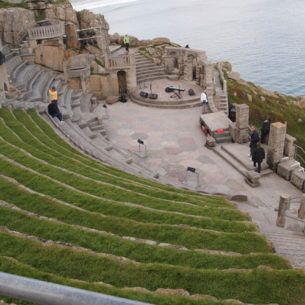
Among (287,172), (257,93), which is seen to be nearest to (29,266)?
(287,172)

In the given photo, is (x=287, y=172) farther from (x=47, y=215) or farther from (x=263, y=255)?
(x=47, y=215)

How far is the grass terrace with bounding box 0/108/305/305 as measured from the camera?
19.9 feet

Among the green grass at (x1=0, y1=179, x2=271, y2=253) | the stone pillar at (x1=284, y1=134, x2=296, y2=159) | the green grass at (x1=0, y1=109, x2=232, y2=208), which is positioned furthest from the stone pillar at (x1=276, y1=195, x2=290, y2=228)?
the stone pillar at (x1=284, y1=134, x2=296, y2=159)

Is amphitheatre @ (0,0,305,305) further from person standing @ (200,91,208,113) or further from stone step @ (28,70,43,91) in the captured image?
person standing @ (200,91,208,113)

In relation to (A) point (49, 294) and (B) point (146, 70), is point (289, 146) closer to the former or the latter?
(A) point (49, 294)

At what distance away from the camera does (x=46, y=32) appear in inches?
1134

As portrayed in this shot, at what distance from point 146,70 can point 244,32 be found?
203ft

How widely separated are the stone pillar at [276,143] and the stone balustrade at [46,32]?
21.4m

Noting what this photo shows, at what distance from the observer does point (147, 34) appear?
3396 inches

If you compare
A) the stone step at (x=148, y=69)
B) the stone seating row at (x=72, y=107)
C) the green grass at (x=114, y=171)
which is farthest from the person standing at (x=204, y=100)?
the green grass at (x=114, y=171)

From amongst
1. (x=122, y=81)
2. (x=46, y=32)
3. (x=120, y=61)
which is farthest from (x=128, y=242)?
(x=46, y=32)

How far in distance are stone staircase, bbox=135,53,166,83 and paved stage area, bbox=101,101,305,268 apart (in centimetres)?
487

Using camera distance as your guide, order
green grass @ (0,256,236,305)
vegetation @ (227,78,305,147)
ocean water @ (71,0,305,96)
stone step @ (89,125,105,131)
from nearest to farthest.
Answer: green grass @ (0,256,236,305) → stone step @ (89,125,105,131) → vegetation @ (227,78,305,147) → ocean water @ (71,0,305,96)

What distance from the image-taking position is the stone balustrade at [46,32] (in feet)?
93.9
